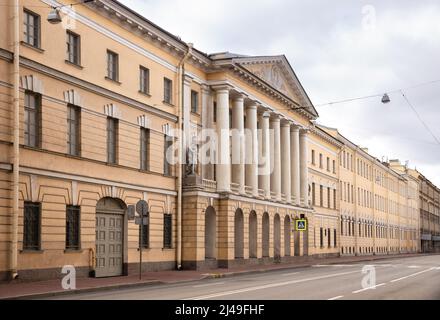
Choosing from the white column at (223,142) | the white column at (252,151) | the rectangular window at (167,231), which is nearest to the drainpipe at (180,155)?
the rectangular window at (167,231)

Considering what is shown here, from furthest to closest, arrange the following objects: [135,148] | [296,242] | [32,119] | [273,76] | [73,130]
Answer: [296,242], [273,76], [135,148], [73,130], [32,119]

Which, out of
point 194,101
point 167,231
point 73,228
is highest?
point 194,101

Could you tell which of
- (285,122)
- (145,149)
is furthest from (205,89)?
(285,122)

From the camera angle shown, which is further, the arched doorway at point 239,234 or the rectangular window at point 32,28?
the arched doorway at point 239,234

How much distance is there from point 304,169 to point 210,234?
17.4 meters

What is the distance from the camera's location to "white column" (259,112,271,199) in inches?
1738

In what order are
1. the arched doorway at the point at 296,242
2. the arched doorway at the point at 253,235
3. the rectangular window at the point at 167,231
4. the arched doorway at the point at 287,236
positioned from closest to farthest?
the rectangular window at the point at 167,231
the arched doorway at the point at 253,235
the arched doorway at the point at 287,236
the arched doorway at the point at 296,242

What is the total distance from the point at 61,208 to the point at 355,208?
53.5 metres

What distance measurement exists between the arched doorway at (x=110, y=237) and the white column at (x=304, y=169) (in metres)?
25.5

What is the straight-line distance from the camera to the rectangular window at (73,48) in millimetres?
26391

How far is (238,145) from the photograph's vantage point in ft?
131

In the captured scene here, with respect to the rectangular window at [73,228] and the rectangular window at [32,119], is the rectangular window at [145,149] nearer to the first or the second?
the rectangular window at [73,228]

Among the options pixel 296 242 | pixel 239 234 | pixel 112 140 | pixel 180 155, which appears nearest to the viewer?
pixel 112 140

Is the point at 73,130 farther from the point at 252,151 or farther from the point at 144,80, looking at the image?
the point at 252,151
